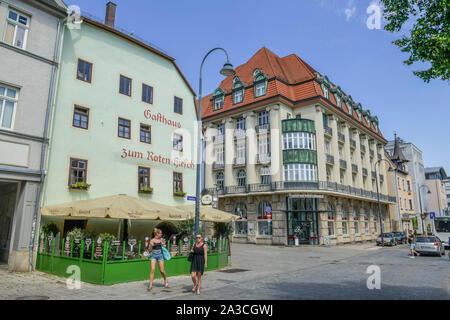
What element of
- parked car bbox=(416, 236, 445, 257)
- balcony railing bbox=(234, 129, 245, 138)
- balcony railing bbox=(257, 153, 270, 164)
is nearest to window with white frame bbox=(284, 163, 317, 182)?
balcony railing bbox=(257, 153, 270, 164)

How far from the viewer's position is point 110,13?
20.4m

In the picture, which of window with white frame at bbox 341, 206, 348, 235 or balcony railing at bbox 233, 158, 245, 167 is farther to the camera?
window with white frame at bbox 341, 206, 348, 235

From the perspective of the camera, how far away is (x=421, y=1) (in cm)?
1090

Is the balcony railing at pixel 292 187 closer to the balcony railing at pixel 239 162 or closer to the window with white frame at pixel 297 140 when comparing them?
the balcony railing at pixel 239 162

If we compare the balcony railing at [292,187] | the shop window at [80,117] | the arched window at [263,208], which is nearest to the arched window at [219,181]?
the balcony railing at [292,187]

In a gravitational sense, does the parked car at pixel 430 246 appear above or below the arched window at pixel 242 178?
below

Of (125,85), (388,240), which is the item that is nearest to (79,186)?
(125,85)

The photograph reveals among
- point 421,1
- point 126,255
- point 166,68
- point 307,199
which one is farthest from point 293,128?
point 126,255

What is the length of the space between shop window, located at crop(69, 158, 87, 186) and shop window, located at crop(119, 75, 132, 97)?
15.7 ft

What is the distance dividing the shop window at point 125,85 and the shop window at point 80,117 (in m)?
A: 2.60

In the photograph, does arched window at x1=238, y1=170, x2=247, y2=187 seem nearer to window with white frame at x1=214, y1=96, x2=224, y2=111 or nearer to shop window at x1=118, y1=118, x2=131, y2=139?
window with white frame at x1=214, y1=96, x2=224, y2=111

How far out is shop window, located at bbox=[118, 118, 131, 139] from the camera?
1756cm

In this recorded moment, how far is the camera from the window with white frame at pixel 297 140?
34684 millimetres

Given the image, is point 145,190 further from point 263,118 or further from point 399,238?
point 399,238
